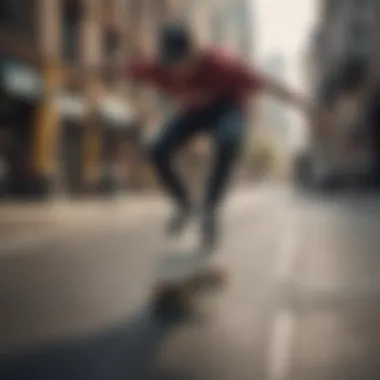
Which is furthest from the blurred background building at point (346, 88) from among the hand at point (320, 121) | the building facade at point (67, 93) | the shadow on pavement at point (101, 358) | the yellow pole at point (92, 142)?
the shadow on pavement at point (101, 358)

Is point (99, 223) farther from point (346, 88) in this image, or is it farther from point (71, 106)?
point (346, 88)

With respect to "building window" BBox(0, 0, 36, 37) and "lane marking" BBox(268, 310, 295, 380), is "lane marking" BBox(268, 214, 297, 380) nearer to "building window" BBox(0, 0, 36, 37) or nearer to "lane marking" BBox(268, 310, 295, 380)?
"lane marking" BBox(268, 310, 295, 380)

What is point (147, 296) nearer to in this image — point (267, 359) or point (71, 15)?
point (267, 359)

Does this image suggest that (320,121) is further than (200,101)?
No

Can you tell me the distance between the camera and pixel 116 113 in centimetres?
213

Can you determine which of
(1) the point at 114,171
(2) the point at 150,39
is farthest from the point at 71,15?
(1) the point at 114,171

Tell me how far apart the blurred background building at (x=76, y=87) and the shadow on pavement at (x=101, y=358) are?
1.40 feet

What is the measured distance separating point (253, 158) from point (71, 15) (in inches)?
22.2

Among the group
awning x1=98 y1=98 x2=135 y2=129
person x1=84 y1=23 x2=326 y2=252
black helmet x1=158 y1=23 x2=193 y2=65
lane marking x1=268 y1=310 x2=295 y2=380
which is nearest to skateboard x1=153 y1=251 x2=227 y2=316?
person x1=84 y1=23 x2=326 y2=252

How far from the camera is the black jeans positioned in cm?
212

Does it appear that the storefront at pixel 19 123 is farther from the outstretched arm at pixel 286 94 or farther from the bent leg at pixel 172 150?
the outstretched arm at pixel 286 94

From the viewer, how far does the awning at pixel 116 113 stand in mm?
2121

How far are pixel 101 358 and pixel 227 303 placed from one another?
0.45 m

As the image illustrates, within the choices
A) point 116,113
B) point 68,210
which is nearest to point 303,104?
point 116,113
